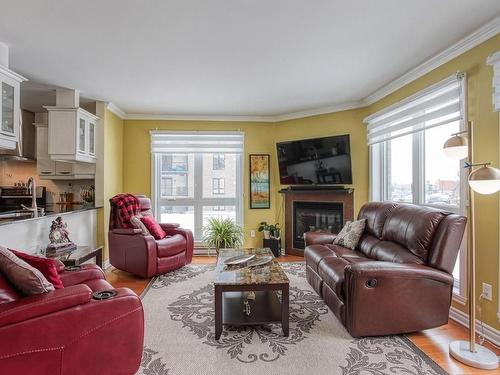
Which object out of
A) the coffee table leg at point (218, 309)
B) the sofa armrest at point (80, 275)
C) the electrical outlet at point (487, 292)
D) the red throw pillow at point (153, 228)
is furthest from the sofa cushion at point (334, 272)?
the red throw pillow at point (153, 228)

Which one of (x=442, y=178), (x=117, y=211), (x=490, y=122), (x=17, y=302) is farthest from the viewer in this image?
(x=117, y=211)

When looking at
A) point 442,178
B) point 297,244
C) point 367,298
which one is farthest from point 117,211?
point 442,178

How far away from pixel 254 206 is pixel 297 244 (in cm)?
100

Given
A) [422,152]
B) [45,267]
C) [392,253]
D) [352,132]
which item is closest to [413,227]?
[392,253]

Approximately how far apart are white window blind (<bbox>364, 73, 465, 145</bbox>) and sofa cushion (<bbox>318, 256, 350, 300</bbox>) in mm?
1667

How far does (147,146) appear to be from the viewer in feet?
16.9

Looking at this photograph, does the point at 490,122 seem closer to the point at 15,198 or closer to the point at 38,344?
the point at 38,344

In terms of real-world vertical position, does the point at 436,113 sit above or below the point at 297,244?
above

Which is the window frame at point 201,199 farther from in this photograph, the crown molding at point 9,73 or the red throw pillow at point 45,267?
the red throw pillow at point 45,267

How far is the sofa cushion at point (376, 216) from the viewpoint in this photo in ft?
10.3

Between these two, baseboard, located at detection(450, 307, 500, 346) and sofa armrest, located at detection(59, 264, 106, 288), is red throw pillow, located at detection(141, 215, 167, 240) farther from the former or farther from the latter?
baseboard, located at detection(450, 307, 500, 346)

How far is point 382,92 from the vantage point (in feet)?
12.7

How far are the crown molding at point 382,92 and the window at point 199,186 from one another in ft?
1.67

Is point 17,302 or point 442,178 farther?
point 442,178
